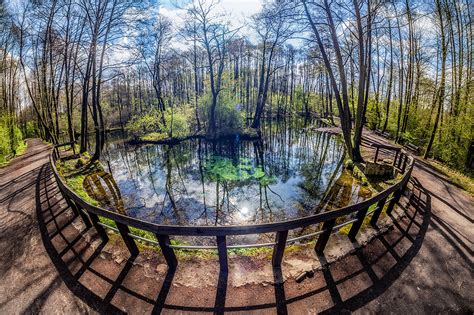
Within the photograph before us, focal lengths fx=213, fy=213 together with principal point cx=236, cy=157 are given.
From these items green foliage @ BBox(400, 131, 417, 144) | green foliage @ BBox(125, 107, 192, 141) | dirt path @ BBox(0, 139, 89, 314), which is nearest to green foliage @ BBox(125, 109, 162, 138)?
green foliage @ BBox(125, 107, 192, 141)

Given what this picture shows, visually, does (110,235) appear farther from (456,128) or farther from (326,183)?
(456,128)

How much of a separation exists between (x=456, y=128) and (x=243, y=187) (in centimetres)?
1067

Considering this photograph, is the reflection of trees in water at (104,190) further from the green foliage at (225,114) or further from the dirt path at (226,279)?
the green foliage at (225,114)

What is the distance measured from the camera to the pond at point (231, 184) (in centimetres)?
712

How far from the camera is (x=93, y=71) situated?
12.5 m

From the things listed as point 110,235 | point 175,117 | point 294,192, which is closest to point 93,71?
point 175,117

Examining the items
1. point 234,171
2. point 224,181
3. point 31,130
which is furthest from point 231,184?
point 31,130

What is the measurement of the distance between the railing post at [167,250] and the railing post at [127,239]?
0.74 meters

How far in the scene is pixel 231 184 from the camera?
9.75 metres

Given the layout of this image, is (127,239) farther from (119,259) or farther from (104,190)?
(104,190)

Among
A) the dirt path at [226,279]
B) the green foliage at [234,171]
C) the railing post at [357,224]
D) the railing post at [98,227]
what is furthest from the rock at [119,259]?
the green foliage at [234,171]

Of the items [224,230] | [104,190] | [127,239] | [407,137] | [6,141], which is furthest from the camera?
[407,137]

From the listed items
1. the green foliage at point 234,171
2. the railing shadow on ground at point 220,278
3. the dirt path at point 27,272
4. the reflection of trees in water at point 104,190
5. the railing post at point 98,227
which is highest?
the railing post at point 98,227

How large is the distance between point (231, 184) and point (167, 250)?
6356 millimetres
